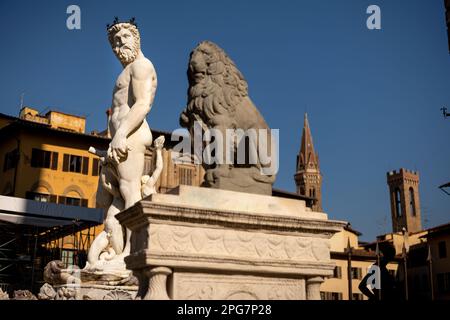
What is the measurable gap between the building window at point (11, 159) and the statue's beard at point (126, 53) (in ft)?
101

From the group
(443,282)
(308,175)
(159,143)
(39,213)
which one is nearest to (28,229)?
(39,213)

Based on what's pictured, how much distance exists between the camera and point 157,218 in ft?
16.2

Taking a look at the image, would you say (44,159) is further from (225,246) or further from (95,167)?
(225,246)

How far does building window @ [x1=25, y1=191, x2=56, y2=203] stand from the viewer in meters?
36.8

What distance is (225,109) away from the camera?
20.6ft

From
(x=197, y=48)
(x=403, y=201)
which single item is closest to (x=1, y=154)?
(x=197, y=48)

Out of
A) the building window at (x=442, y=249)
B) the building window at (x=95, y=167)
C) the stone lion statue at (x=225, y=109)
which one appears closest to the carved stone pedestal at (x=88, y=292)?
the stone lion statue at (x=225, y=109)

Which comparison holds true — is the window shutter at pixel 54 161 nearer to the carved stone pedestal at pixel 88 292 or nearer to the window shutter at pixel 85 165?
the window shutter at pixel 85 165

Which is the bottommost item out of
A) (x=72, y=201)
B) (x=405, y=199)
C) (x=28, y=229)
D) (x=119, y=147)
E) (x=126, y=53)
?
(x=119, y=147)

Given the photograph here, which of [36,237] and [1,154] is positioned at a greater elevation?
[1,154]

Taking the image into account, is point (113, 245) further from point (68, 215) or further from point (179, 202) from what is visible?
point (68, 215)

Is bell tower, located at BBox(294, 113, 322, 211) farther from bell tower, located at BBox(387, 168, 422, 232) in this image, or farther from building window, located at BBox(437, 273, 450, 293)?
building window, located at BBox(437, 273, 450, 293)

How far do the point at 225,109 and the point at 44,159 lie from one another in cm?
3417
